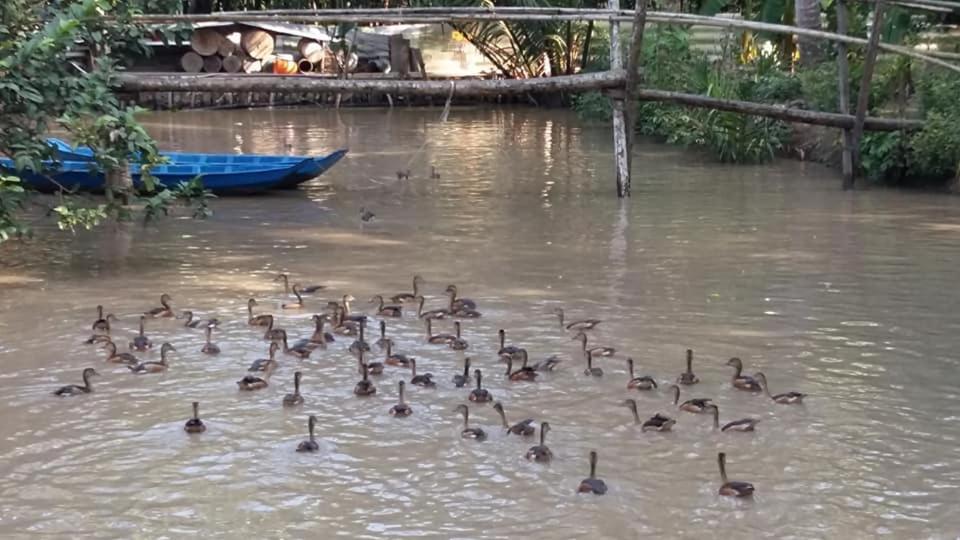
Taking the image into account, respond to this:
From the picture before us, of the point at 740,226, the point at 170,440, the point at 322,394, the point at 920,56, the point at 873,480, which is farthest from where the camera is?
the point at 920,56

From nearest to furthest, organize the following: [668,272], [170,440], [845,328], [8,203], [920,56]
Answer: [170,440]
[845,328]
[8,203]
[668,272]
[920,56]

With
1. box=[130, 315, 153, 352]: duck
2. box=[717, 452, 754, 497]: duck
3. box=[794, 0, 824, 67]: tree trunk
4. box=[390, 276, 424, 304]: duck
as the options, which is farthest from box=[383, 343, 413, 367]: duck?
box=[794, 0, 824, 67]: tree trunk

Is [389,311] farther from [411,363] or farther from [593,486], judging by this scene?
[593,486]

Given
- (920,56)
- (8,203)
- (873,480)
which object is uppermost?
(920,56)

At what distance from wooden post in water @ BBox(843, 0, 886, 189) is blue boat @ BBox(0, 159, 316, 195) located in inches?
258

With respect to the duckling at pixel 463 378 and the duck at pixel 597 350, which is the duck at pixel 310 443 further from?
the duck at pixel 597 350

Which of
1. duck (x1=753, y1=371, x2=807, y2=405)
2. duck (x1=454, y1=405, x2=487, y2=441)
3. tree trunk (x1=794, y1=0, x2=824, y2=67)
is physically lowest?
duck (x1=454, y1=405, x2=487, y2=441)

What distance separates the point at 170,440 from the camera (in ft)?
23.8

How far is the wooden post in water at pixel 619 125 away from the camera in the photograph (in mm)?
14836

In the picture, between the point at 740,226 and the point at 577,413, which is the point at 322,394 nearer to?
the point at 577,413

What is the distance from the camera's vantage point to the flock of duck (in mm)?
7293

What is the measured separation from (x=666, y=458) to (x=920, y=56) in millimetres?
9255

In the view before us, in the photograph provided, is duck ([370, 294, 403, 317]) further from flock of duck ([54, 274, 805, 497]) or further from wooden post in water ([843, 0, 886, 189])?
wooden post in water ([843, 0, 886, 189])

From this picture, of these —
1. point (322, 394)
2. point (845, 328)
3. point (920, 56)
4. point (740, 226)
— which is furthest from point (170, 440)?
point (920, 56)
